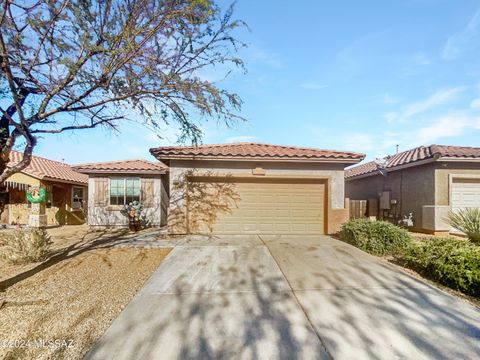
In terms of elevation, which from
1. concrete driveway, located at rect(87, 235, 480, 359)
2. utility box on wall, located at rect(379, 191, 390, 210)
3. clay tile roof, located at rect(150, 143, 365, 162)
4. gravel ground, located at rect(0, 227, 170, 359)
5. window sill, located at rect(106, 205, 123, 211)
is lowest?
gravel ground, located at rect(0, 227, 170, 359)

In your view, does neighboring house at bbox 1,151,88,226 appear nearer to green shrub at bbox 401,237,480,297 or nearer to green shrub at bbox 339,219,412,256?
green shrub at bbox 339,219,412,256

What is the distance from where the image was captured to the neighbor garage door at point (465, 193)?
10.3 m

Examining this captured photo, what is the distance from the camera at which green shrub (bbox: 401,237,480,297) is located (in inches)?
177

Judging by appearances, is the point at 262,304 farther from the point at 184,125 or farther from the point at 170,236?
the point at 170,236

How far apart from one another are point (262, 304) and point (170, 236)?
20.0ft

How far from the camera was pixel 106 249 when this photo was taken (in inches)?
295

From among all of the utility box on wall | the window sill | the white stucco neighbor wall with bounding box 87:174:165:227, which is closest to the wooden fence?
the utility box on wall

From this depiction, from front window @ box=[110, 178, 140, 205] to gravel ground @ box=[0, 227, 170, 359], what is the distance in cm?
510

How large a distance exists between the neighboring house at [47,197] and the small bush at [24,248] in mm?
8698

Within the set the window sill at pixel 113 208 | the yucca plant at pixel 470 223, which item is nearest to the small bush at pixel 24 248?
the window sill at pixel 113 208

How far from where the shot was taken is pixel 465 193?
10.4 m

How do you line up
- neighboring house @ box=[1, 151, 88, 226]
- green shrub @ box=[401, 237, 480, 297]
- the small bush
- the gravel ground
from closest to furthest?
the gravel ground, green shrub @ box=[401, 237, 480, 297], the small bush, neighboring house @ box=[1, 151, 88, 226]

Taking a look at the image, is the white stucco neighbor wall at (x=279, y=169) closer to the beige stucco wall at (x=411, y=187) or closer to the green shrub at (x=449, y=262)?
the beige stucco wall at (x=411, y=187)

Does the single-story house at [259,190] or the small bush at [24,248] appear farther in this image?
Result: the single-story house at [259,190]
